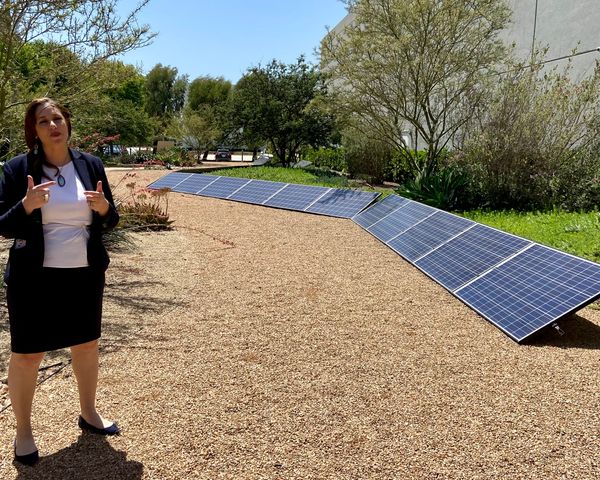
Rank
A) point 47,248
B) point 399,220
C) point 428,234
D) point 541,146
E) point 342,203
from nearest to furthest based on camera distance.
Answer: point 47,248 → point 428,234 → point 399,220 → point 541,146 → point 342,203

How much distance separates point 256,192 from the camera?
15.1 metres

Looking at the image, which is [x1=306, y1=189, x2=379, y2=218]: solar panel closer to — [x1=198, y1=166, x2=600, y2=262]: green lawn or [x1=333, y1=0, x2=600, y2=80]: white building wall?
[x1=198, y1=166, x2=600, y2=262]: green lawn

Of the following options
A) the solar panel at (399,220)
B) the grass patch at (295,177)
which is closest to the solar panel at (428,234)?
the solar panel at (399,220)

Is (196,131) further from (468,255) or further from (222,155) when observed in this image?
(468,255)

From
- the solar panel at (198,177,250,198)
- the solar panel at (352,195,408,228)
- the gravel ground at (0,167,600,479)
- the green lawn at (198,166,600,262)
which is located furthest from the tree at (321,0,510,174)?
the gravel ground at (0,167,600,479)

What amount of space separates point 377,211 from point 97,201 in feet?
30.2

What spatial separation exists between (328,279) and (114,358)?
324 centimetres

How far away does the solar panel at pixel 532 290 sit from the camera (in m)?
4.75

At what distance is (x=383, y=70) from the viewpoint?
13961 mm

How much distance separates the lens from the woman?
8.93ft

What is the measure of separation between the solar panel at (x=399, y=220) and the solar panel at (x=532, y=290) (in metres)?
3.45

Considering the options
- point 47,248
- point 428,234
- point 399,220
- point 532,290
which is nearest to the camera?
point 47,248

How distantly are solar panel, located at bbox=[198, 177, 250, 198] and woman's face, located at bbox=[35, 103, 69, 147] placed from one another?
12534 millimetres

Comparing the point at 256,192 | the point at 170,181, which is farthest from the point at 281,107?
the point at 256,192
